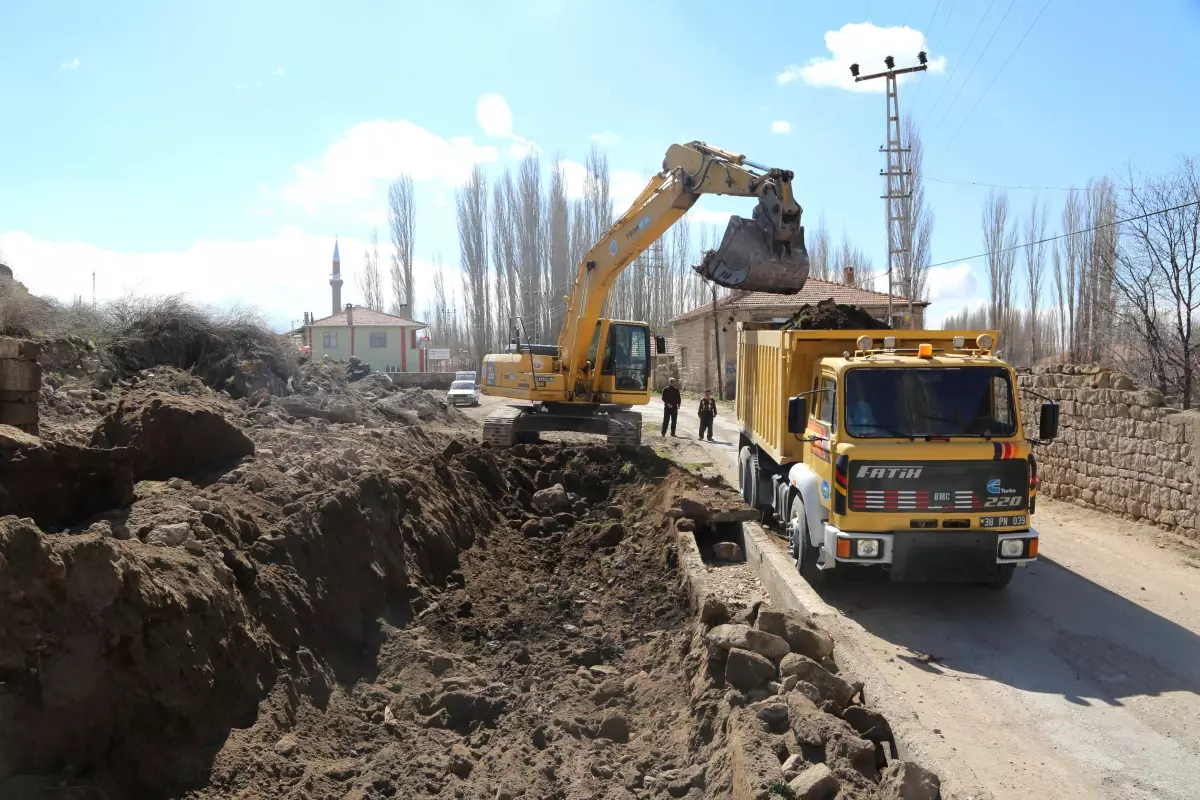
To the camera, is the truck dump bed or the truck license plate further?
the truck dump bed

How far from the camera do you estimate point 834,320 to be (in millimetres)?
10797

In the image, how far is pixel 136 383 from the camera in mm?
13055

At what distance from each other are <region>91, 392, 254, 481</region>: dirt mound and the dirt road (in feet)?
19.4

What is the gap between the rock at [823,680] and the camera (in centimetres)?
534

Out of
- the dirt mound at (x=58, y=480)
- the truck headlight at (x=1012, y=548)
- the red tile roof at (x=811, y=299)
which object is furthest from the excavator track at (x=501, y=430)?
the red tile roof at (x=811, y=299)

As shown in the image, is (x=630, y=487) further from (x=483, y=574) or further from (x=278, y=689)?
(x=278, y=689)

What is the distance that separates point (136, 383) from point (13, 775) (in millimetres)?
10291

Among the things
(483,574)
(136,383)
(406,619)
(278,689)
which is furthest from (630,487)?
(278,689)

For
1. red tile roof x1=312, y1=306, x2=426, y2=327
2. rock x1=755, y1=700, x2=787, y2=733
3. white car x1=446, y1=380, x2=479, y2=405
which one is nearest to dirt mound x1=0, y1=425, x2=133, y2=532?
rock x1=755, y1=700, x2=787, y2=733

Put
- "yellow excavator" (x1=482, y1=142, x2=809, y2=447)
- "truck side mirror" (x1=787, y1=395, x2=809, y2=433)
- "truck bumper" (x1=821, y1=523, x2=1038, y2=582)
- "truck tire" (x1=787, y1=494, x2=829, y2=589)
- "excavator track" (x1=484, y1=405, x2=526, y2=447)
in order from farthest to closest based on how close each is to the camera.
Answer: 1. "excavator track" (x1=484, y1=405, x2=526, y2=447)
2. "yellow excavator" (x1=482, y1=142, x2=809, y2=447)
3. "truck tire" (x1=787, y1=494, x2=829, y2=589)
4. "truck side mirror" (x1=787, y1=395, x2=809, y2=433)
5. "truck bumper" (x1=821, y1=523, x2=1038, y2=582)

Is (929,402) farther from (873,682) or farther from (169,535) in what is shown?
(169,535)

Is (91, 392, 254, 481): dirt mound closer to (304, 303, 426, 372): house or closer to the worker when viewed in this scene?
the worker

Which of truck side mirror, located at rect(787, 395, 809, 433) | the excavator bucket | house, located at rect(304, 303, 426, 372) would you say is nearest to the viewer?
truck side mirror, located at rect(787, 395, 809, 433)

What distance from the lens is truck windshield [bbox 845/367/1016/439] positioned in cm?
789
